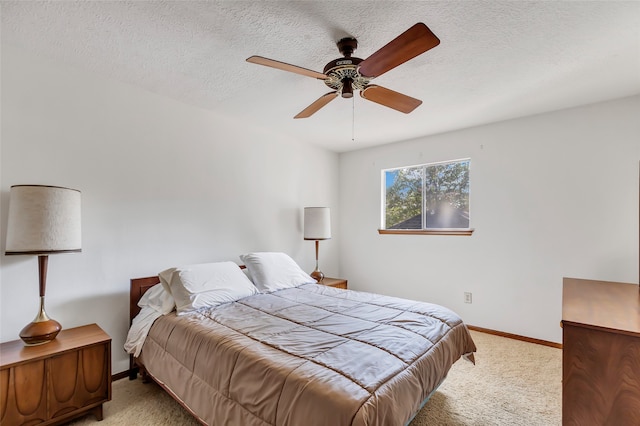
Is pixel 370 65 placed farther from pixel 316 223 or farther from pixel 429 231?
pixel 429 231

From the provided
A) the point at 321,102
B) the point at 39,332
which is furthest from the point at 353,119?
the point at 39,332

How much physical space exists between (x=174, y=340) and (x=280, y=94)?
210 cm

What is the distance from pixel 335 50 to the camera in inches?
77.7

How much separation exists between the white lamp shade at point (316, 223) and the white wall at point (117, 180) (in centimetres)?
54

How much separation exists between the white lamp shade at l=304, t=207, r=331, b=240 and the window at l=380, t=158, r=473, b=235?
94 cm

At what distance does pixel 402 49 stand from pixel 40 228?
2.30 meters

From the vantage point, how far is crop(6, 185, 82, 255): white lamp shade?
1753mm

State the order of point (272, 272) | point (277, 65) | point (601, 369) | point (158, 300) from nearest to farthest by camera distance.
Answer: point (601, 369) < point (277, 65) < point (158, 300) < point (272, 272)

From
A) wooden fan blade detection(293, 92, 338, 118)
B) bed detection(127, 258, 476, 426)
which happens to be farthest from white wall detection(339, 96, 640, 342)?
wooden fan blade detection(293, 92, 338, 118)

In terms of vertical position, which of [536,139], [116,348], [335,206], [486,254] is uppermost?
[536,139]

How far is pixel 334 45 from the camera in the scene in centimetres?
191

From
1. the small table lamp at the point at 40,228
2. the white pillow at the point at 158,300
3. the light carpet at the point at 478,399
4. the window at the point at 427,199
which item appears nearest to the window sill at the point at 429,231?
the window at the point at 427,199

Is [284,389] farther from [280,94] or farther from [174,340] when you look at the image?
[280,94]

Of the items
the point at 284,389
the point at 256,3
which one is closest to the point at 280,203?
the point at 256,3
